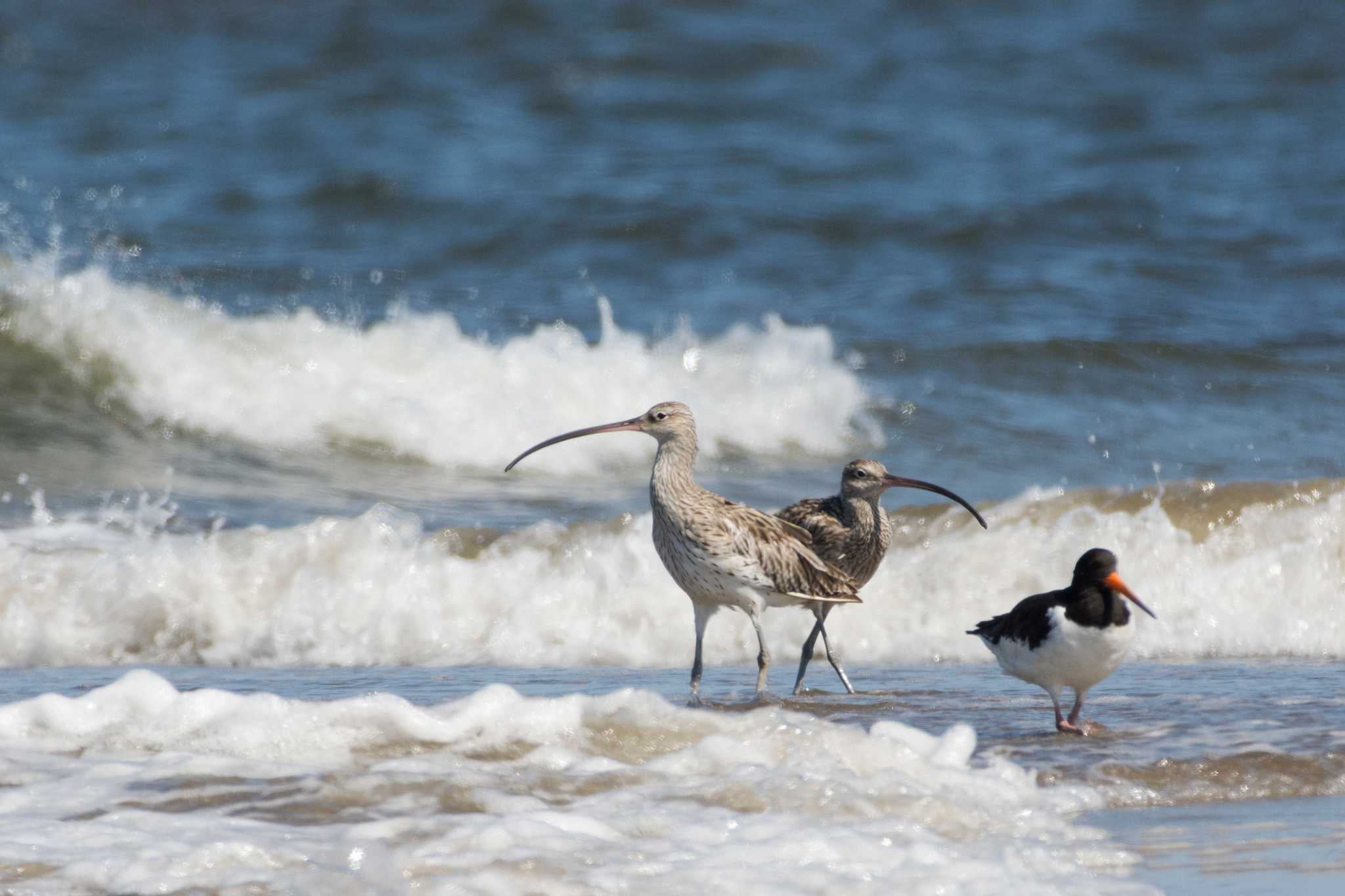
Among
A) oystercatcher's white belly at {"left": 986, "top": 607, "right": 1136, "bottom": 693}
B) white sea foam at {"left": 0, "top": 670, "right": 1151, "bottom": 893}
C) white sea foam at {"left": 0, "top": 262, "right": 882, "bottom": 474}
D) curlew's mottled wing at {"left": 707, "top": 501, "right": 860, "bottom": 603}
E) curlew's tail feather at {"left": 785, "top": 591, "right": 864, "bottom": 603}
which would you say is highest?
white sea foam at {"left": 0, "top": 262, "right": 882, "bottom": 474}

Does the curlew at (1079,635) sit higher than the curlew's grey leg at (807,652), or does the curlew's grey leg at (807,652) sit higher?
the curlew at (1079,635)

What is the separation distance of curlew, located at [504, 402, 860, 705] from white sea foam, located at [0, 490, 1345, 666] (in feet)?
3.94

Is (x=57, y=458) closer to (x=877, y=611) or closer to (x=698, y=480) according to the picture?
(x=698, y=480)

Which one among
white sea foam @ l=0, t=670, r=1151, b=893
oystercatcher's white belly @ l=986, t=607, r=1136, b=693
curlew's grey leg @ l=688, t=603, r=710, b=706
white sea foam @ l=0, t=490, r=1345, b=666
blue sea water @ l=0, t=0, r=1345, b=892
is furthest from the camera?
white sea foam @ l=0, t=490, r=1345, b=666

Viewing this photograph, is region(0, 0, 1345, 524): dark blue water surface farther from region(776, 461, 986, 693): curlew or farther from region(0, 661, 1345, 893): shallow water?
region(0, 661, 1345, 893): shallow water

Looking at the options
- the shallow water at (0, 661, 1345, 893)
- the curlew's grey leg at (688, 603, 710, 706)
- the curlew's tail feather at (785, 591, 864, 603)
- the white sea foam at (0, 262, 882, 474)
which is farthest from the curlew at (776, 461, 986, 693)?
the white sea foam at (0, 262, 882, 474)

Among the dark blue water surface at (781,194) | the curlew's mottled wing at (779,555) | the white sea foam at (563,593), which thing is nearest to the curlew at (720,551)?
the curlew's mottled wing at (779,555)

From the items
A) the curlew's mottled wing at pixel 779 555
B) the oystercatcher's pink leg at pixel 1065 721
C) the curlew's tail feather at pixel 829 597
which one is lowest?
the oystercatcher's pink leg at pixel 1065 721

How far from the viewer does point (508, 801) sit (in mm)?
4992

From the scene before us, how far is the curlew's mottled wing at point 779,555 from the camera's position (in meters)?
7.36

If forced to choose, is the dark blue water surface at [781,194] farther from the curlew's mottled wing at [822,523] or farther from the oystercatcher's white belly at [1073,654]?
the oystercatcher's white belly at [1073,654]

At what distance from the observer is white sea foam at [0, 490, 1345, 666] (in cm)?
900

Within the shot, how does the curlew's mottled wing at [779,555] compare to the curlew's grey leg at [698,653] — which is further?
the curlew's grey leg at [698,653]

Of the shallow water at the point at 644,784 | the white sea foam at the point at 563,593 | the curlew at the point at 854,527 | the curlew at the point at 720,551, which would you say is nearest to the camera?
the shallow water at the point at 644,784
